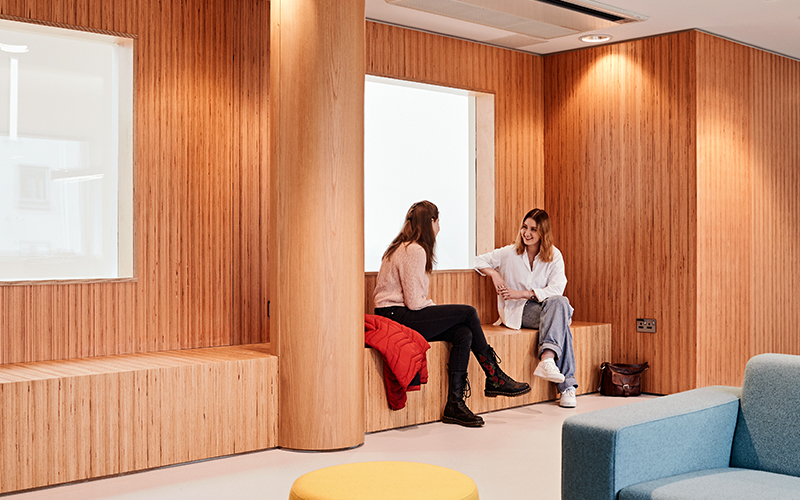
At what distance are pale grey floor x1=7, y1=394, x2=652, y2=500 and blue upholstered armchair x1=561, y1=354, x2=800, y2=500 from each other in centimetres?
107

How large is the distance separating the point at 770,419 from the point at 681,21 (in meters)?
3.83

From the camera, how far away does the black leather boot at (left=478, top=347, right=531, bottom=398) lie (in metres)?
5.12

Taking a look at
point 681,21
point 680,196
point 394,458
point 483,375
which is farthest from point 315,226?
point 681,21

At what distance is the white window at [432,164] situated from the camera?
5863 millimetres

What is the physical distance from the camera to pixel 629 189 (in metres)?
6.23

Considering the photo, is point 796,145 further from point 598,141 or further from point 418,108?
point 418,108

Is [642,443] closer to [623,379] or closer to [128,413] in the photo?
[128,413]

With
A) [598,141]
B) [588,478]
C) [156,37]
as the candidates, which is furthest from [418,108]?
[588,478]

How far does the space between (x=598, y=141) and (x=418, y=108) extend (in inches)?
59.3

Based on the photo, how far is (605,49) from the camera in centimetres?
637

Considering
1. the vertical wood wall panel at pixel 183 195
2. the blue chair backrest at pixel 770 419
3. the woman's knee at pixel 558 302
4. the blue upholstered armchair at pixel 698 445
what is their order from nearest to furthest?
the blue upholstered armchair at pixel 698 445
the blue chair backrest at pixel 770 419
the vertical wood wall panel at pixel 183 195
the woman's knee at pixel 558 302

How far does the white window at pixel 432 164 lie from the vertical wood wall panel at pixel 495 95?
10 cm

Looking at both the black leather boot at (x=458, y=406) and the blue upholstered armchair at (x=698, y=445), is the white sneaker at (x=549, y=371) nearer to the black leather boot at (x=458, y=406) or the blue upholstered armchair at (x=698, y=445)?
the black leather boot at (x=458, y=406)

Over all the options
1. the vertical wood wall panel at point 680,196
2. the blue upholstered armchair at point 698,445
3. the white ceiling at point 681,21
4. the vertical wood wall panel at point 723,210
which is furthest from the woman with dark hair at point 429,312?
the blue upholstered armchair at point 698,445
